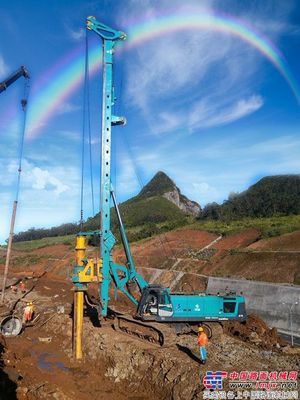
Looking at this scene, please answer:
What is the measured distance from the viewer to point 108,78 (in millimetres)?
22562

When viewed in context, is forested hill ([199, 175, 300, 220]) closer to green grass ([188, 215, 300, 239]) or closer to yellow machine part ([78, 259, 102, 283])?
green grass ([188, 215, 300, 239])

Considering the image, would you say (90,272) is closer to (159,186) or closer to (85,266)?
(85,266)

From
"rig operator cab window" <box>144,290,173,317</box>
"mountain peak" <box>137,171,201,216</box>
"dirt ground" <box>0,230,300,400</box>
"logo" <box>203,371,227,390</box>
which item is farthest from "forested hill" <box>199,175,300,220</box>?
"logo" <box>203,371,227,390</box>

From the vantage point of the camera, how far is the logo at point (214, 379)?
511 inches

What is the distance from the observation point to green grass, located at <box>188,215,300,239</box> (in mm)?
45500

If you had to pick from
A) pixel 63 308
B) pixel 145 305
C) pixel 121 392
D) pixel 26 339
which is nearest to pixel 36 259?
pixel 63 308

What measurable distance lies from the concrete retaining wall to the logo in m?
11.5

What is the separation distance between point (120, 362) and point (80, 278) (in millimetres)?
4249

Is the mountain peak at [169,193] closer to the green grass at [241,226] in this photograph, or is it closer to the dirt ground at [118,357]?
the green grass at [241,226]

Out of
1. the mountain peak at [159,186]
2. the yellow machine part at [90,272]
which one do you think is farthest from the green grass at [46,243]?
the yellow machine part at [90,272]

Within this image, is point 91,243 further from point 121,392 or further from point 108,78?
point 121,392

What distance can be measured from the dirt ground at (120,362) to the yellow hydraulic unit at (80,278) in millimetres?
1698

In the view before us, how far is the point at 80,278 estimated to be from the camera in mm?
18016

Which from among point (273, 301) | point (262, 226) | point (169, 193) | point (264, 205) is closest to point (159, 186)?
point (169, 193)
